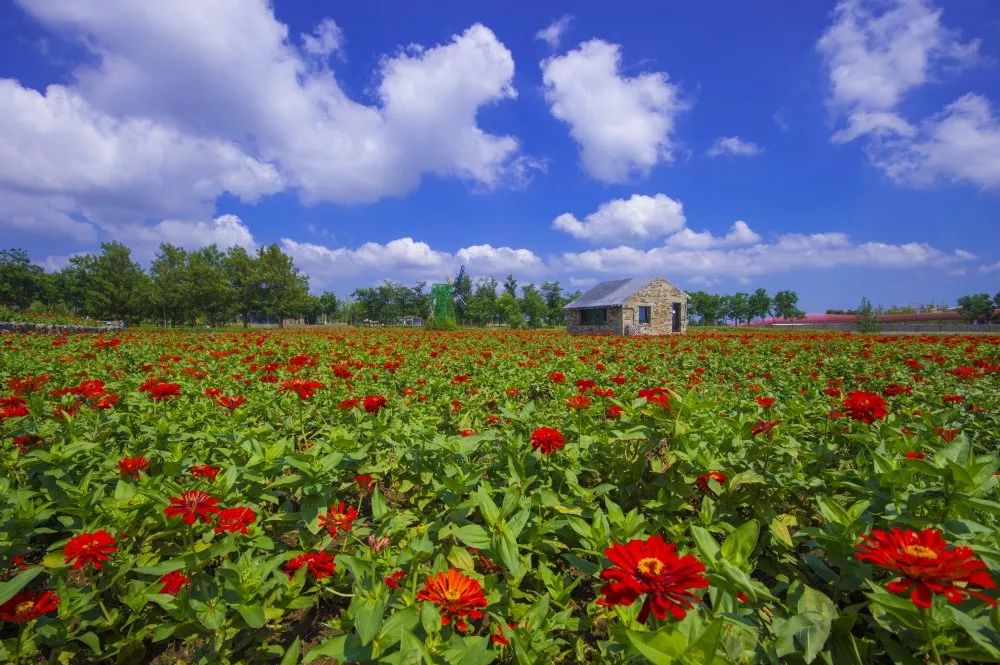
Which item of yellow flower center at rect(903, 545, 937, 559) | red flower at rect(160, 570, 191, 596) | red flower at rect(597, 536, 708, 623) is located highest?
yellow flower center at rect(903, 545, 937, 559)

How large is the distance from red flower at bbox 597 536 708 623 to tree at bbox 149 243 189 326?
47.3 meters

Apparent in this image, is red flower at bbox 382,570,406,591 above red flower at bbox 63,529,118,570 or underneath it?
underneath

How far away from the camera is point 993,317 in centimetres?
5075

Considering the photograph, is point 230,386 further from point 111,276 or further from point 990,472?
point 111,276

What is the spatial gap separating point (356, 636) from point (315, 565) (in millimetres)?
450

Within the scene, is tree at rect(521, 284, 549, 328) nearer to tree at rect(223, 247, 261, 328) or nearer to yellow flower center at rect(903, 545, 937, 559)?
tree at rect(223, 247, 261, 328)

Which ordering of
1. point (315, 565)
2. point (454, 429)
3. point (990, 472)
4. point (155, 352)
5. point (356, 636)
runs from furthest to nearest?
point (155, 352) → point (454, 429) → point (315, 565) → point (990, 472) → point (356, 636)

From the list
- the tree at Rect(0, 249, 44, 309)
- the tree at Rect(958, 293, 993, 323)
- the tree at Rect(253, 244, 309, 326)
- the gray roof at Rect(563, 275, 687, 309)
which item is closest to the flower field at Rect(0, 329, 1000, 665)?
the gray roof at Rect(563, 275, 687, 309)

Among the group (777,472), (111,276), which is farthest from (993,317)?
(111,276)

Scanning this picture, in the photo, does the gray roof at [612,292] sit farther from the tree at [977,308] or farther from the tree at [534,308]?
the tree at [977,308]

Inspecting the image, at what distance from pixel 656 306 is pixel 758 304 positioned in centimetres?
6342

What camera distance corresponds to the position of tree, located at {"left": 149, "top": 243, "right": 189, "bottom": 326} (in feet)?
133

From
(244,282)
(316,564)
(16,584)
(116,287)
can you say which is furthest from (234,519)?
(116,287)

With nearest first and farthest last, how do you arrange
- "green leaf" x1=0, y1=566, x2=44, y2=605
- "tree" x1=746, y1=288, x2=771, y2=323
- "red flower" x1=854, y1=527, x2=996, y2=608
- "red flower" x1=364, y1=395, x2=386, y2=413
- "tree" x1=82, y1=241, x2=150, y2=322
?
"red flower" x1=854, y1=527, x2=996, y2=608
"green leaf" x1=0, y1=566, x2=44, y2=605
"red flower" x1=364, y1=395, x2=386, y2=413
"tree" x1=82, y1=241, x2=150, y2=322
"tree" x1=746, y1=288, x2=771, y2=323
